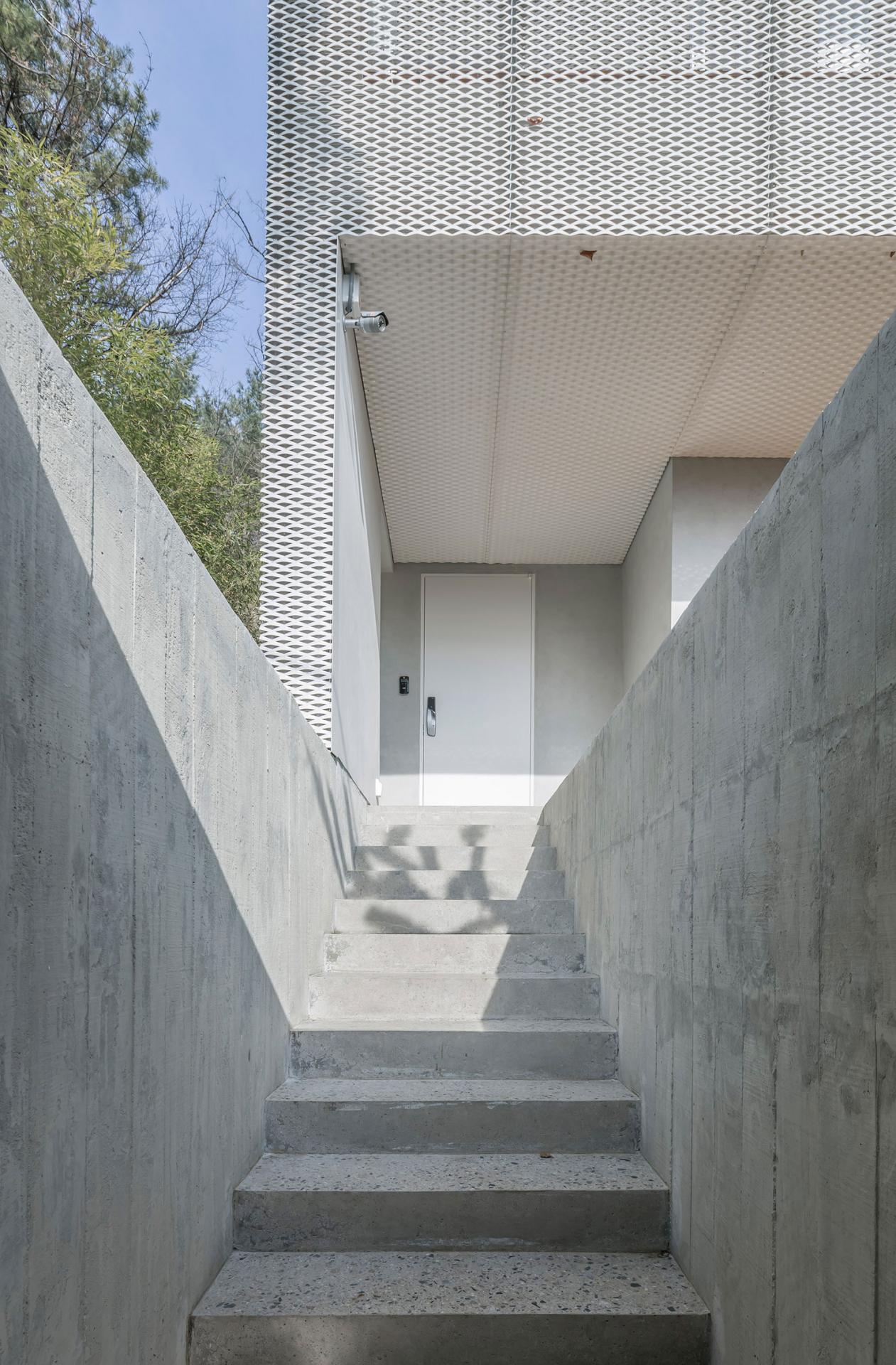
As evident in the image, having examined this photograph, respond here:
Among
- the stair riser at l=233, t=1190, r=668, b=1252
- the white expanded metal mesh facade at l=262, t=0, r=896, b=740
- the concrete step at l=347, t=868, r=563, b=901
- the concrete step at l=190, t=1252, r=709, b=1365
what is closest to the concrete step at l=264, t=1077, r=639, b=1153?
the stair riser at l=233, t=1190, r=668, b=1252

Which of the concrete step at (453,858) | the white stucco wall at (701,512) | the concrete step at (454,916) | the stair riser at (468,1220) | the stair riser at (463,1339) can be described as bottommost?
the stair riser at (463,1339)

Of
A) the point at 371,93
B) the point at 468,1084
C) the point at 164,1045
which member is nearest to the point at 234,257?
the point at 371,93

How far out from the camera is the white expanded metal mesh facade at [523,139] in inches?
181

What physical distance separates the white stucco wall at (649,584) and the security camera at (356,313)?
2384mm

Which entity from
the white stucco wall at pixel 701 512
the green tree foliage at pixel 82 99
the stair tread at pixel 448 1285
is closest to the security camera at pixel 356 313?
the white stucco wall at pixel 701 512

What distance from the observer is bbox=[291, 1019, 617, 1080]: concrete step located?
11.5 feet

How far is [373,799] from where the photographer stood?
737 cm

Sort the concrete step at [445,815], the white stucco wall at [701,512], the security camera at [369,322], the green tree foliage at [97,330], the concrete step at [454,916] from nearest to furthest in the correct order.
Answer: the concrete step at [454,916]
the security camera at [369,322]
the concrete step at [445,815]
the green tree foliage at [97,330]
the white stucco wall at [701,512]

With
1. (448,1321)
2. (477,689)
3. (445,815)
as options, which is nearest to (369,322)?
(445,815)

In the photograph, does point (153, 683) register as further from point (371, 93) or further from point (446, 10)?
point (446, 10)

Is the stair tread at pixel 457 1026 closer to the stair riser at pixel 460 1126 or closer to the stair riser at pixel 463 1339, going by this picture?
the stair riser at pixel 460 1126

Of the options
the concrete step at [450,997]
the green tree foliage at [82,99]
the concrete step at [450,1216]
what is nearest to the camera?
the concrete step at [450,1216]

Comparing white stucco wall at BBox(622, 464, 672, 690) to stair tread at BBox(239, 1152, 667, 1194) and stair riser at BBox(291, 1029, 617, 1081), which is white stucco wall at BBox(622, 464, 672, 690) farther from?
stair tread at BBox(239, 1152, 667, 1194)

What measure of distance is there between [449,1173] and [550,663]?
6.48 m
